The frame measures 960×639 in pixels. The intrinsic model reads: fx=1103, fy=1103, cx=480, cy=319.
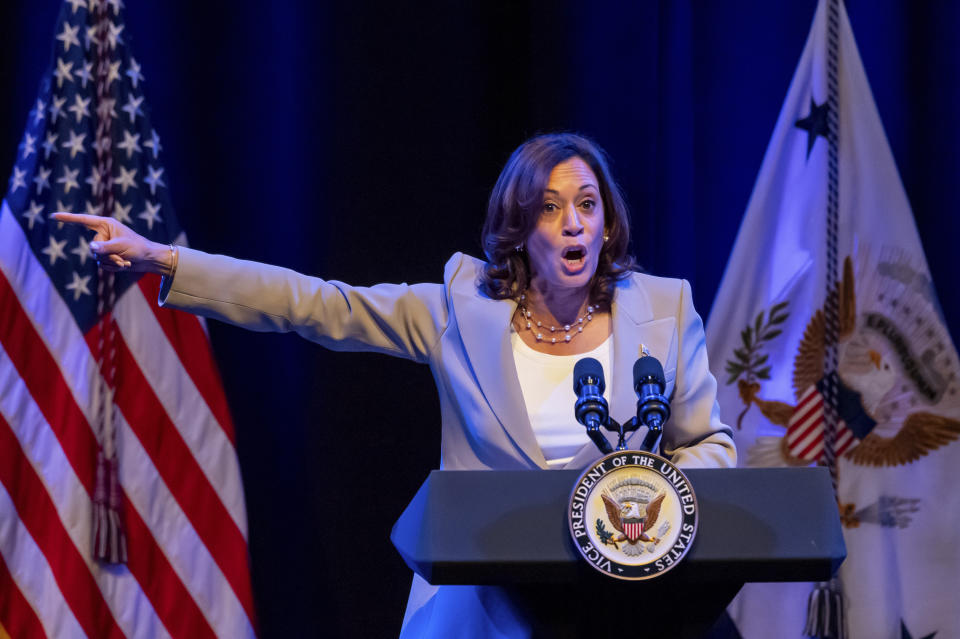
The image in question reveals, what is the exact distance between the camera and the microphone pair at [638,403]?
1460 millimetres

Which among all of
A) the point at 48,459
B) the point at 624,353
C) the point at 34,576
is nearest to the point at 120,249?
the point at 624,353

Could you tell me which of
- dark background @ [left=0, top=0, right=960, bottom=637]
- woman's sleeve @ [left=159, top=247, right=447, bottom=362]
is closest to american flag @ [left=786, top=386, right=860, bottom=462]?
dark background @ [left=0, top=0, right=960, bottom=637]

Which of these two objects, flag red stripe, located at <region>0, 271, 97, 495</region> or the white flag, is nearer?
flag red stripe, located at <region>0, 271, 97, 495</region>

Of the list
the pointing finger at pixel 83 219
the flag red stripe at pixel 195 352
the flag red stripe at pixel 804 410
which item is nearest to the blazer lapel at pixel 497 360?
the pointing finger at pixel 83 219

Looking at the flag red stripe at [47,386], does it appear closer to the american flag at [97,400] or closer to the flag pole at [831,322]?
the american flag at [97,400]

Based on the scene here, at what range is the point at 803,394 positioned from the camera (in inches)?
127

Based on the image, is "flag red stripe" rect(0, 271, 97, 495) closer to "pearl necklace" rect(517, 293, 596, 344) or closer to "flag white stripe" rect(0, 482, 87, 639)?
Result: "flag white stripe" rect(0, 482, 87, 639)

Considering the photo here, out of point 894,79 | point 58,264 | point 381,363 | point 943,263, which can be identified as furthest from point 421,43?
point 943,263

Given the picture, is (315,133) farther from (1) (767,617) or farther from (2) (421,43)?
(1) (767,617)

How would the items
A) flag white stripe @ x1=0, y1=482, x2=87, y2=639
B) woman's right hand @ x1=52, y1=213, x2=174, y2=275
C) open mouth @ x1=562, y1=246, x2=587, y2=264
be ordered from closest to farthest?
1. woman's right hand @ x1=52, y1=213, x2=174, y2=275
2. open mouth @ x1=562, y1=246, x2=587, y2=264
3. flag white stripe @ x1=0, y1=482, x2=87, y2=639

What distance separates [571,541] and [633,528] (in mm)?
80

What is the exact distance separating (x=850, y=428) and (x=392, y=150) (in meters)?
1.57

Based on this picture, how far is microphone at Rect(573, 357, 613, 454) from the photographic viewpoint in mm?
1456

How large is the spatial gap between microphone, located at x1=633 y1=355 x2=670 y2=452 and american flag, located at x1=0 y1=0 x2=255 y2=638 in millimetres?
1733
